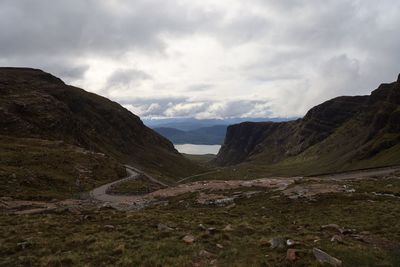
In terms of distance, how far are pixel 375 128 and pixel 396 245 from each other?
A: 183533 millimetres

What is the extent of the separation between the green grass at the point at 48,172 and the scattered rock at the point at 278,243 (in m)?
39.3

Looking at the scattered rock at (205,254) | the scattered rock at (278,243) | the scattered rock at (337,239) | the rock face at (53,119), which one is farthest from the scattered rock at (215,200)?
the rock face at (53,119)

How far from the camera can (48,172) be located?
2630 inches

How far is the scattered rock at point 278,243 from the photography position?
19616mm

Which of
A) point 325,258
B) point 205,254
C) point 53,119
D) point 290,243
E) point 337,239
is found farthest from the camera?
point 53,119

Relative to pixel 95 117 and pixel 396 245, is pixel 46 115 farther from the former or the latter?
pixel 396 245

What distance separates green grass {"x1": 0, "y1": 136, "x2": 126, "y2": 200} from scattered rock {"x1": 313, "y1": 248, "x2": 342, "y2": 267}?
42356mm

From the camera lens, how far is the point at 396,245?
69.1ft

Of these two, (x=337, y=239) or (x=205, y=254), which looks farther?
(x=337, y=239)

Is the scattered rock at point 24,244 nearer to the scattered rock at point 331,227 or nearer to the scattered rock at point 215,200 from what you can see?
the scattered rock at point 331,227

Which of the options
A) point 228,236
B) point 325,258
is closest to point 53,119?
point 228,236

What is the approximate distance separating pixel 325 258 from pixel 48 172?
2360 inches

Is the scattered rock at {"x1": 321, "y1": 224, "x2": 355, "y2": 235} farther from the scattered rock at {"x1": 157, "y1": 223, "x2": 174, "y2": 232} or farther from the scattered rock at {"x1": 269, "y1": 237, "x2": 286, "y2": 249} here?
the scattered rock at {"x1": 157, "y1": 223, "x2": 174, "y2": 232}

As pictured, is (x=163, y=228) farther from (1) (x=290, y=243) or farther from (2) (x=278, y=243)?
(1) (x=290, y=243)
